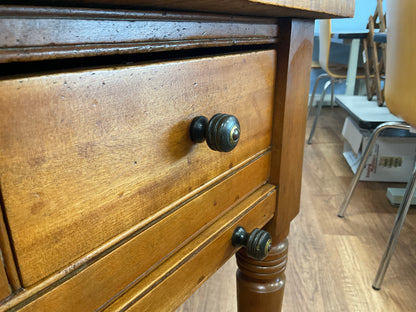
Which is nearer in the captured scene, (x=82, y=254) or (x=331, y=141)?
(x=82, y=254)

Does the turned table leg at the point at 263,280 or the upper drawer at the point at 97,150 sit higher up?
the upper drawer at the point at 97,150

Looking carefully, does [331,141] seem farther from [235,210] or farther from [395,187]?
[235,210]

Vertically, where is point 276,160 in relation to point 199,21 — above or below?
below

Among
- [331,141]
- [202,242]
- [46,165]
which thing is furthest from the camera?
[331,141]

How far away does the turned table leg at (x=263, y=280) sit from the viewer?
596 millimetres

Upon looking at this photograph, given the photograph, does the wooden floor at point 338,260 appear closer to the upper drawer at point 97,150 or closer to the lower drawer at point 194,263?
the lower drawer at point 194,263

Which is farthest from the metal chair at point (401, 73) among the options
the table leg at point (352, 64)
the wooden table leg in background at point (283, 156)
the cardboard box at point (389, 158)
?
the table leg at point (352, 64)

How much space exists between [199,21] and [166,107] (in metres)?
0.08

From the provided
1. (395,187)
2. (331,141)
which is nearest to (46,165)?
(395,187)

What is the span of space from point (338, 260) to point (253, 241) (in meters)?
0.85

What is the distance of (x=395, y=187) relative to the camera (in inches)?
66.6

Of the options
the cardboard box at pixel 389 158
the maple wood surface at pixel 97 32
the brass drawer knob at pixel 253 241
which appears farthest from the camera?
the cardboard box at pixel 389 158

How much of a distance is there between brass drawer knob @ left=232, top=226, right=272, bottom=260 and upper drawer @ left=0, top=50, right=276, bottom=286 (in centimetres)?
11

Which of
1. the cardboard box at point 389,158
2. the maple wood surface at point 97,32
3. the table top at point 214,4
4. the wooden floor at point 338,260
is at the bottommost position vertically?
the wooden floor at point 338,260
